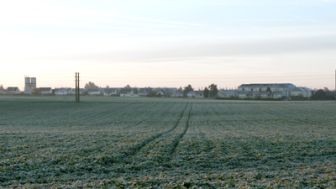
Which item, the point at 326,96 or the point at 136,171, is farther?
the point at 326,96

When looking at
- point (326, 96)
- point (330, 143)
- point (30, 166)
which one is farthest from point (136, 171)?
point (326, 96)

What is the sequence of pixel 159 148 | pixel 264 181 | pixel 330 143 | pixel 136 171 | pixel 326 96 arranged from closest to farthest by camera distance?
pixel 264 181, pixel 136 171, pixel 159 148, pixel 330 143, pixel 326 96

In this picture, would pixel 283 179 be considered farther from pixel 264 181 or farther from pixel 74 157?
pixel 74 157

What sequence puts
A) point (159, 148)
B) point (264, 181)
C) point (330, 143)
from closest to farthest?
point (264, 181) < point (159, 148) < point (330, 143)

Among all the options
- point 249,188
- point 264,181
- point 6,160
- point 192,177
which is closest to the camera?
point 249,188

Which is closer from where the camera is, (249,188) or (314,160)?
(249,188)

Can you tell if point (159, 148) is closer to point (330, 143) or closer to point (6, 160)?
point (6, 160)

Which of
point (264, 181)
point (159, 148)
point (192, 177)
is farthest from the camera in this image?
point (159, 148)

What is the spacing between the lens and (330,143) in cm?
2550

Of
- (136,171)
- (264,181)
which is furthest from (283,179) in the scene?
(136,171)

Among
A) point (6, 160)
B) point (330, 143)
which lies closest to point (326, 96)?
point (330, 143)

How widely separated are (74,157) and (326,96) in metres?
162

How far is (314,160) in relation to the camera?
1916cm

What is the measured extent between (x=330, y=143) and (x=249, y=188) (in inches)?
561
